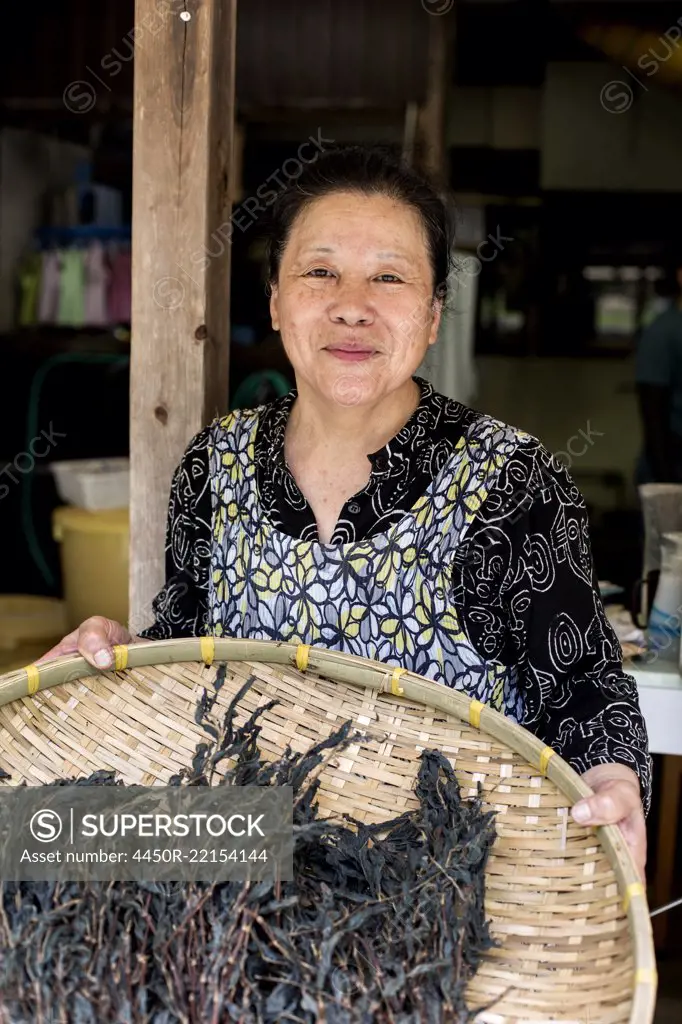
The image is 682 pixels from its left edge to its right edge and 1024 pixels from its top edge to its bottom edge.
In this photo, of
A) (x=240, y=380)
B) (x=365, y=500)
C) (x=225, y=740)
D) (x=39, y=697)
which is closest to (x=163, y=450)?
(x=365, y=500)

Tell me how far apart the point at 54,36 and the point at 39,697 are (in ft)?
13.3

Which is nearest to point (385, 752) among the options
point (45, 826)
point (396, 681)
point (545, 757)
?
point (396, 681)

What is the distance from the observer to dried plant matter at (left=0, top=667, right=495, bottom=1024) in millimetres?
960

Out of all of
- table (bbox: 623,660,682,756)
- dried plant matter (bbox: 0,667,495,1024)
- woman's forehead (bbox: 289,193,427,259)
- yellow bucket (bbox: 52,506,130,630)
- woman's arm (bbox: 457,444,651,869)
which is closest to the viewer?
dried plant matter (bbox: 0,667,495,1024)

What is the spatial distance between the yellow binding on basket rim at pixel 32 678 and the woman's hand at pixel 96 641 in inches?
1.8

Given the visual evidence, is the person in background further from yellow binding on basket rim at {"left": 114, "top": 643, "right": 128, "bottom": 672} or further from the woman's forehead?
yellow binding on basket rim at {"left": 114, "top": 643, "right": 128, "bottom": 672}

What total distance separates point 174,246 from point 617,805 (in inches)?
46.8

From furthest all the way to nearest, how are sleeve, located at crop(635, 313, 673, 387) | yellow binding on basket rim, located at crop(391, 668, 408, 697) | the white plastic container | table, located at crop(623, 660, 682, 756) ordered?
1. sleeve, located at crop(635, 313, 673, 387)
2. the white plastic container
3. table, located at crop(623, 660, 682, 756)
4. yellow binding on basket rim, located at crop(391, 668, 408, 697)

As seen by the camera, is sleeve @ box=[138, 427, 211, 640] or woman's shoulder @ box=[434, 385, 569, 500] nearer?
woman's shoulder @ box=[434, 385, 569, 500]

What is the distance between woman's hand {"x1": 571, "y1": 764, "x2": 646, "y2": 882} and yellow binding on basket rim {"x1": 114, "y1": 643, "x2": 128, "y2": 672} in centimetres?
61

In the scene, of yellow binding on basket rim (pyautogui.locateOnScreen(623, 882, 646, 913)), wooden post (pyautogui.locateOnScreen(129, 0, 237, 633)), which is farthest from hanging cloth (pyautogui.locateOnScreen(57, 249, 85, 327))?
yellow binding on basket rim (pyautogui.locateOnScreen(623, 882, 646, 913))

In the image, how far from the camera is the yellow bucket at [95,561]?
376 cm

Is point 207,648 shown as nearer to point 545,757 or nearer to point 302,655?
point 302,655

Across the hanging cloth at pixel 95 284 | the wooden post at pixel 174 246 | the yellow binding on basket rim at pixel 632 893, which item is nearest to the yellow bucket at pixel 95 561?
the wooden post at pixel 174 246
